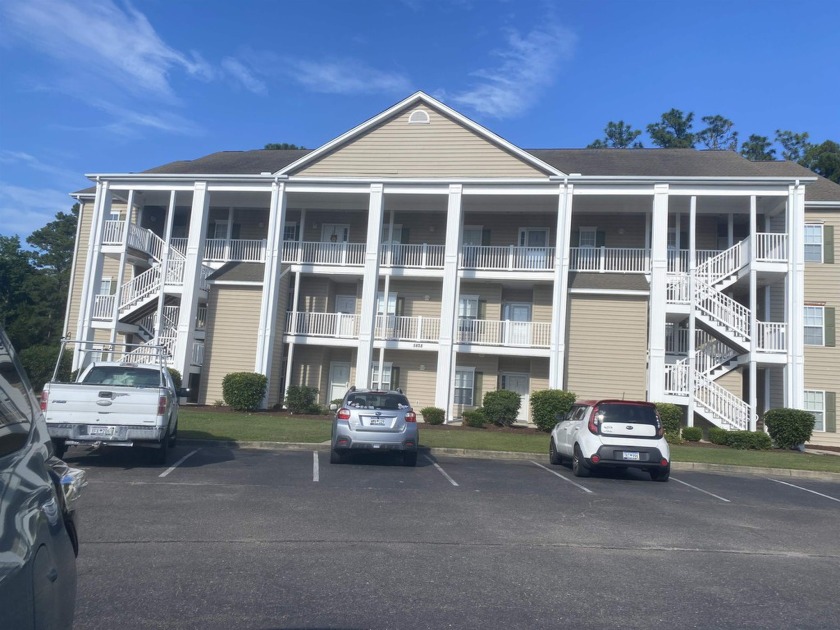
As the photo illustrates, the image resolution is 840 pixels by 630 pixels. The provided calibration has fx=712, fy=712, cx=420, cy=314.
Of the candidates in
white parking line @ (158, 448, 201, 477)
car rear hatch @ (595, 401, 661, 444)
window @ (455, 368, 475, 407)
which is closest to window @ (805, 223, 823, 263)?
window @ (455, 368, 475, 407)

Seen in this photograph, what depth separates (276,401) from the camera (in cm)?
2719

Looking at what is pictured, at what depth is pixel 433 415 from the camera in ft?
79.6

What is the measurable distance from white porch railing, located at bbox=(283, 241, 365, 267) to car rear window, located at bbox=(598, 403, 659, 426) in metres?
16.1

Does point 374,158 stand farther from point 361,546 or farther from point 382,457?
point 361,546

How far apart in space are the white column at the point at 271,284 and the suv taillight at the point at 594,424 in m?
15.2

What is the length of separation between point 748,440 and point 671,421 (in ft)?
7.39

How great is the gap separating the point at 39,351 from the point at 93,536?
2300 centimetres

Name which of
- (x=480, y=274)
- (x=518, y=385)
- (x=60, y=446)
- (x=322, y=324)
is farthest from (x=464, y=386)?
(x=60, y=446)

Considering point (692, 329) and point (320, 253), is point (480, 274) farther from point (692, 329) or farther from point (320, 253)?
point (692, 329)

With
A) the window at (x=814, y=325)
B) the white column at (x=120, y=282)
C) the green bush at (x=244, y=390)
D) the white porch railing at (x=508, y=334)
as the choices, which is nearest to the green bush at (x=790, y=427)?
the window at (x=814, y=325)

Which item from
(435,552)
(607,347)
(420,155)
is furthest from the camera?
(420,155)

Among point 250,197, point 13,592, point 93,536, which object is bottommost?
point 93,536

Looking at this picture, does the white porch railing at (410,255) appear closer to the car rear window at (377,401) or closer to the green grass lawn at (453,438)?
the green grass lawn at (453,438)

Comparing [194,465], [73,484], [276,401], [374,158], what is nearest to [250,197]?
[374,158]
